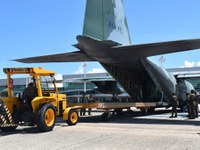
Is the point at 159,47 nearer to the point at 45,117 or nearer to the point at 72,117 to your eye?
the point at 72,117

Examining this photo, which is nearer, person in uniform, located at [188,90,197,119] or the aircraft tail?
the aircraft tail

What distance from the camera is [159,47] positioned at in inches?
614

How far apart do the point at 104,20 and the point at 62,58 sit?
456 cm

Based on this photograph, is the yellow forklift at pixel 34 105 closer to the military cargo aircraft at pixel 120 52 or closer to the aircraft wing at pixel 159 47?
the military cargo aircraft at pixel 120 52

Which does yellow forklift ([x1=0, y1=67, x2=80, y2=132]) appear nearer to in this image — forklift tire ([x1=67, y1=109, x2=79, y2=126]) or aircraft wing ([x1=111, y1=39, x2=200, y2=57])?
forklift tire ([x1=67, y1=109, x2=79, y2=126])

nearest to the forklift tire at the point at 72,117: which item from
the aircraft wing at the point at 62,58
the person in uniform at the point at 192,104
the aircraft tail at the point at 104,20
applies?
the aircraft tail at the point at 104,20

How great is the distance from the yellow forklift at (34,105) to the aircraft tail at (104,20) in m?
3.52

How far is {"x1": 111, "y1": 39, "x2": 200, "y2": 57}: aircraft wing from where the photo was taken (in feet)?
48.7

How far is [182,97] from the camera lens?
24.8 meters

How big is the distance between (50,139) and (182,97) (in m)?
16.9

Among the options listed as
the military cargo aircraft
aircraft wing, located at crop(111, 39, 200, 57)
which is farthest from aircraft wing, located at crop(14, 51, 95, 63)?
aircraft wing, located at crop(111, 39, 200, 57)

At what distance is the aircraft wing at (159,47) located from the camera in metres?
14.8

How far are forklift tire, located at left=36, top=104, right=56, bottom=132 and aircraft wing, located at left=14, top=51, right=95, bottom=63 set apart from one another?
Answer: 6.23 meters

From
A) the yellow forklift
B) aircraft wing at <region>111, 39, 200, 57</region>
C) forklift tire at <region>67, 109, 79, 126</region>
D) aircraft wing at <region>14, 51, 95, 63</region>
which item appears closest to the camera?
the yellow forklift
